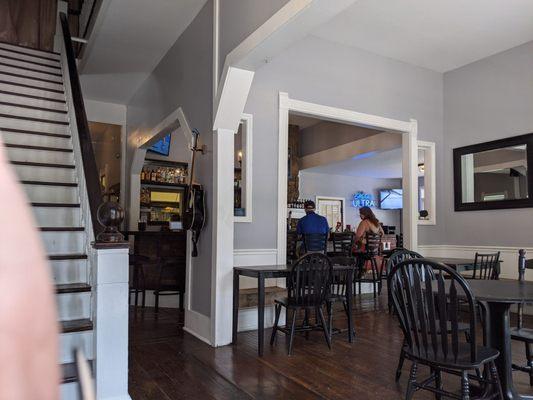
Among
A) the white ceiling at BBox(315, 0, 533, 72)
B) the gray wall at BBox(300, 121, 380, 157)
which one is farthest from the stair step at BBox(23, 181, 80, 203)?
Answer: the gray wall at BBox(300, 121, 380, 157)

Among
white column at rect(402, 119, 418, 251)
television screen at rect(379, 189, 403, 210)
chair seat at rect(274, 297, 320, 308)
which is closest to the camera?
chair seat at rect(274, 297, 320, 308)

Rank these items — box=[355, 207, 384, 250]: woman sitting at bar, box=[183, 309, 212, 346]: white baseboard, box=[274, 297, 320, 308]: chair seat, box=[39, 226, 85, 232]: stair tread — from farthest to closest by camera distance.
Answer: box=[355, 207, 384, 250]: woman sitting at bar
box=[183, 309, 212, 346]: white baseboard
box=[274, 297, 320, 308]: chair seat
box=[39, 226, 85, 232]: stair tread

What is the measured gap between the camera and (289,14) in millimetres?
2797

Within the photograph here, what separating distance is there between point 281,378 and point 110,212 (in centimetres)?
172

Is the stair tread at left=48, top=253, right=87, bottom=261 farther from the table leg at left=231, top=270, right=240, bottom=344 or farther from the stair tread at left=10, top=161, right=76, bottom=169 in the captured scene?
the table leg at left=231, top=270, right=240, bottom=344

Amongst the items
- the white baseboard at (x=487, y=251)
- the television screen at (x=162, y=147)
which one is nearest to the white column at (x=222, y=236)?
the white baseboard at (x=487, y=251)

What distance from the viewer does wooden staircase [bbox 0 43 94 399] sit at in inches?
113

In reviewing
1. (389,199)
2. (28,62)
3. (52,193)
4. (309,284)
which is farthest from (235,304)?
(389,199)

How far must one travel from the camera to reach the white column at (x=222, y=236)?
12.9 feet

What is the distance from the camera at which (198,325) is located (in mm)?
4270

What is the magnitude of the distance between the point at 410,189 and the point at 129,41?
14.3 ft

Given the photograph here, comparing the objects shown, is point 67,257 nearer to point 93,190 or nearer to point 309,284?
point 93,190

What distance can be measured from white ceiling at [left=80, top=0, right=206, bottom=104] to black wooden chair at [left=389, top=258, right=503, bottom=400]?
3.61 metres

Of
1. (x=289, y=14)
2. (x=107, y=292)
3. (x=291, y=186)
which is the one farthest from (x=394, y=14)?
(x=291, y=186)
